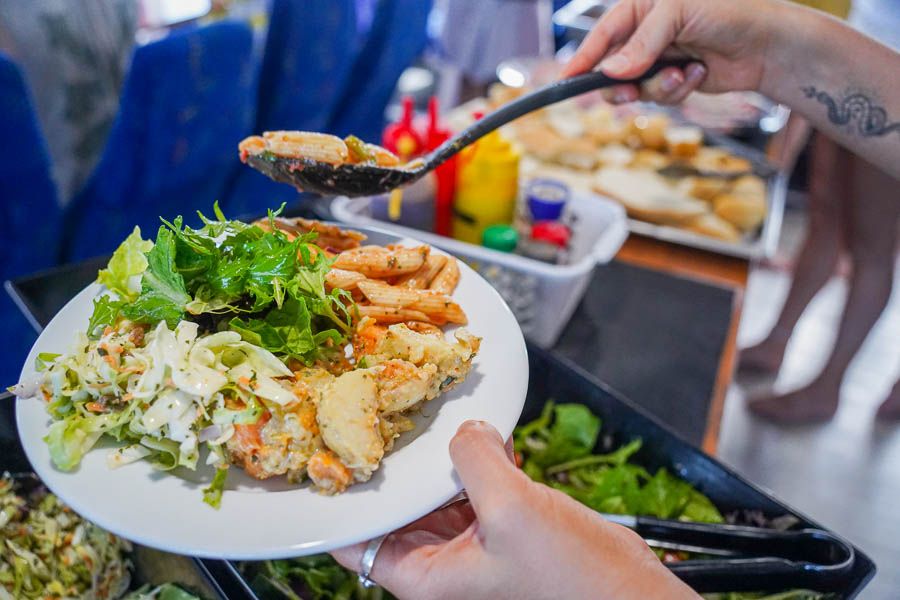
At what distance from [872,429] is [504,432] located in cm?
300

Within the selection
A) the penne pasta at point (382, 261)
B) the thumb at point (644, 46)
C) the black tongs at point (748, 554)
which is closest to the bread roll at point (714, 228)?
the thumb at point (644, 46)

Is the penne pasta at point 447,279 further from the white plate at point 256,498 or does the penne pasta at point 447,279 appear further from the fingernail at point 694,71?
the fingernail at point 694,71

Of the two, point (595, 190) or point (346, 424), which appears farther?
point (595, 190)

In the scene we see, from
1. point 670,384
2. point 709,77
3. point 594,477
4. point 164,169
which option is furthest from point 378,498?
point 164,169

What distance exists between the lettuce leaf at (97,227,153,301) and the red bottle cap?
1.20 meters

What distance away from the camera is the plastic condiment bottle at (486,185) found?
1.99 m

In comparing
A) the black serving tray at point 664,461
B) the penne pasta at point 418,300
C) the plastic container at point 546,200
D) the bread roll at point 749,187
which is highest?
the penne pasta at point 418,300

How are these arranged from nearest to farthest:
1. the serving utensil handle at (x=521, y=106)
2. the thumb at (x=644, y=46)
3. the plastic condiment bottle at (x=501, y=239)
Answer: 1. the serving utensil handle at (x=521, y=106)
2. the thumb at (x=644, y=46)
3. the plastic condiment bottle at (x=501, y=239)

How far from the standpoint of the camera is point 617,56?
149 centimetres

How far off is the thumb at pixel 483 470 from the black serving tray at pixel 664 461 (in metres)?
0.41

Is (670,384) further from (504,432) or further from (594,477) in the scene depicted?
(504,432)

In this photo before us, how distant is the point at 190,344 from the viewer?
86cm

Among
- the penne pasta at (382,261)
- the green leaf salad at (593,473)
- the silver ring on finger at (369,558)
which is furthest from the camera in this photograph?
the green leaf salad at (593,473)

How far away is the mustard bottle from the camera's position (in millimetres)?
1994
